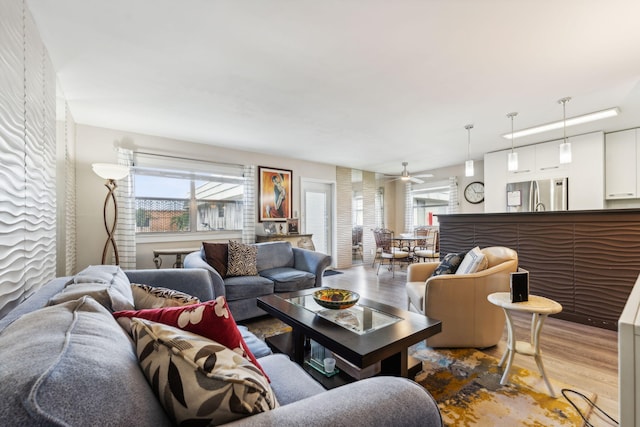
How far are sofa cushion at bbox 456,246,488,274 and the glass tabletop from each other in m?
1.06

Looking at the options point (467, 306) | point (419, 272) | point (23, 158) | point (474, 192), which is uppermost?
point (474, 192)

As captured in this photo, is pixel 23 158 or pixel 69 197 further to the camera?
pixel 69 197

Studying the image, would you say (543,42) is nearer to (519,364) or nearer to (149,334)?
(519,364)

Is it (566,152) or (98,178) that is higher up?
(566,152)

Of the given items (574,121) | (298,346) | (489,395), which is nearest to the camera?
(489,395)

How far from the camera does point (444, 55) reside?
2180mm

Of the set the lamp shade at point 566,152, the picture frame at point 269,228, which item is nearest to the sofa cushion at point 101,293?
the picture frame at point 269,228

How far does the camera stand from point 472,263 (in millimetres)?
2475

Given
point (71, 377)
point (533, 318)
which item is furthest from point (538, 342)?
point (71, 377)

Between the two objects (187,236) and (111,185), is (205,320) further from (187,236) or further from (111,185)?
(187,236)

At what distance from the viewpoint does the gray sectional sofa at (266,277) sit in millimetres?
2852

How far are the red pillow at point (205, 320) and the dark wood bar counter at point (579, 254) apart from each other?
12.1 feet

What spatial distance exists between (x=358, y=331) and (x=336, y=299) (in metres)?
0.35

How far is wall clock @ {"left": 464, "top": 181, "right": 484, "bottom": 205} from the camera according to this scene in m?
5.91
